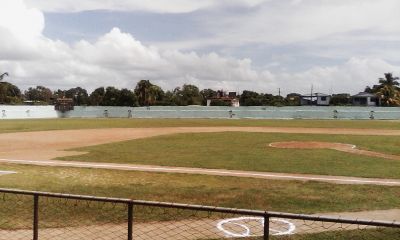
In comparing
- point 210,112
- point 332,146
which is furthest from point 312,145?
point 210,112

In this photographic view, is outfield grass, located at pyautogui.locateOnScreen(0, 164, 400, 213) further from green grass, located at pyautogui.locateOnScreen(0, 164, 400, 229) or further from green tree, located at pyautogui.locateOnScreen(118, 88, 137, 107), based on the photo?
green tree, located at pyautogui.locateOnScreen(118, 88, 137, 107)

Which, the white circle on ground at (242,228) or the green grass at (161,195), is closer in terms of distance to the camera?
the white circle on ground at (242,228)

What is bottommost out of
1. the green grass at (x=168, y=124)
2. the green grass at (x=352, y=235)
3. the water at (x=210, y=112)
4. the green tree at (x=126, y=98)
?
the green grass at (x=168, y=124)

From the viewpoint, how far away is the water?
2675 inches

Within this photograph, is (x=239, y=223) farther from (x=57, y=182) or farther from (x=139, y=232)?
(x=57, y=182)

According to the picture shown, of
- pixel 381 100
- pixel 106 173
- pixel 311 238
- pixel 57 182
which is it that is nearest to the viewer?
pixel 311 238

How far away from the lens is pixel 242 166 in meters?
19.2

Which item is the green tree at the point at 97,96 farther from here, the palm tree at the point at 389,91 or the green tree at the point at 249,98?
the palm tree at the point at 389,91

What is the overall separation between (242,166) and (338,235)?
1018 cm

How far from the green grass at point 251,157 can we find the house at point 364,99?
83.0 metres

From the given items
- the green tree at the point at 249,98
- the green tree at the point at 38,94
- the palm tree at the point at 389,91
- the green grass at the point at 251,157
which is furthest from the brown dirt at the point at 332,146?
the green tree at the point at 38,94

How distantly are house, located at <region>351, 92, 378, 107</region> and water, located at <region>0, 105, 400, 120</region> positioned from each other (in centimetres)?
3781

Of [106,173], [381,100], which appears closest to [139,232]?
[106,173]

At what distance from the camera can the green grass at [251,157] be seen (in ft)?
60.0
